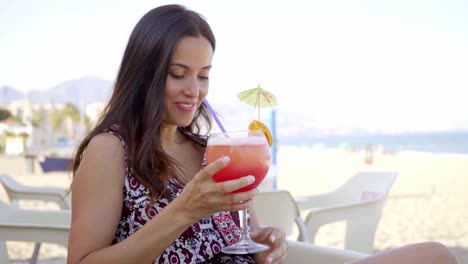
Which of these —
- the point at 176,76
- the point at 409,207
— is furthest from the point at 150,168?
the point at 409,207

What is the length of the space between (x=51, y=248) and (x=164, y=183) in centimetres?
368

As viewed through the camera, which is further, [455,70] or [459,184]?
[455,70]

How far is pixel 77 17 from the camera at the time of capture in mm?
52781

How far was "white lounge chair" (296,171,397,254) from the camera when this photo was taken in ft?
9.36

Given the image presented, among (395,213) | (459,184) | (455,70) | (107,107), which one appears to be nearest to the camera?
(107,107)

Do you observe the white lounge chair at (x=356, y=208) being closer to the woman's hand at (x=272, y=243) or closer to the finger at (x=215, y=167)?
the woman's hand at (x=272, y=243)

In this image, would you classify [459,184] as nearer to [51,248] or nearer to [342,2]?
[51,248]

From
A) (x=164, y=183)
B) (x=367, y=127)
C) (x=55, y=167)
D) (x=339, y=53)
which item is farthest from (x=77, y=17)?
(x=164, y=183)

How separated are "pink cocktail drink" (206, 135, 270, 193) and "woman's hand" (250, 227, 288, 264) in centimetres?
38

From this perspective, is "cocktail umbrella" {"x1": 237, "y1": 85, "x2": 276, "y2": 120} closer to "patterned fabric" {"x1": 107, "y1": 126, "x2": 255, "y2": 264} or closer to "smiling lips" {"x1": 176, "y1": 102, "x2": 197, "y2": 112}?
"smiling lips" {"x1": 176, "y1": 102, "x2": 197, "y2": 112}

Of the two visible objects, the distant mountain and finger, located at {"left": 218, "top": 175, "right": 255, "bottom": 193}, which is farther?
the distant mountain

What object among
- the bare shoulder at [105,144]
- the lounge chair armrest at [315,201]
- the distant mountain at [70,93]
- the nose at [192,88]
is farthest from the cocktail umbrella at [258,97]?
the distant mountain at [70,93]

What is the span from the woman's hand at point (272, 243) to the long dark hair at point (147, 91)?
1.06ft

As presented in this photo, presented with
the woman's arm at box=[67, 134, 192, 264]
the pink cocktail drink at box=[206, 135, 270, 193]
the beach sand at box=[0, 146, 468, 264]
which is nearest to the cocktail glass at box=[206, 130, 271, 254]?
the pink cocktail drink at box=[206, 135, 270, 193]
